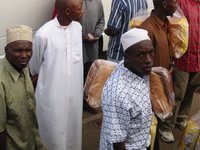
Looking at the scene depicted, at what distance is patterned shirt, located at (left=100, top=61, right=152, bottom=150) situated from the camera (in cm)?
211

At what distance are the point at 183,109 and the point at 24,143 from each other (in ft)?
8.79

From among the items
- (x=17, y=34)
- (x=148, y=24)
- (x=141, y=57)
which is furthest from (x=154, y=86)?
(x=17, y=34)

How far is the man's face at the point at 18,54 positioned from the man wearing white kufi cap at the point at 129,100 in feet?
2.28

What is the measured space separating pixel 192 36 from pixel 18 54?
2294mm

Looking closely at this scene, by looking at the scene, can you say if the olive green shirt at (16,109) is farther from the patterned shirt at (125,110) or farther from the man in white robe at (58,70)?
the patterned shirt at (125,110)

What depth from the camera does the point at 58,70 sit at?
306 centimetres

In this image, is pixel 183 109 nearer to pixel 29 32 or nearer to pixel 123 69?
pixel 123 69

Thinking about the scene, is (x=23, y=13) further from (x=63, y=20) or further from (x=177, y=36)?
(x=177, y=36)

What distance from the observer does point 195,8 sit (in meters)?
3.74

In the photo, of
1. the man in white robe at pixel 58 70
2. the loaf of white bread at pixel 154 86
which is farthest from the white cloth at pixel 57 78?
the loaf of white bread at pixel 154 86

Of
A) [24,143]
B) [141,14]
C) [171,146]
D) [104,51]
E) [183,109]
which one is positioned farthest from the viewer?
[104,51]

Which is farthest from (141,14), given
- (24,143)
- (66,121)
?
(24,143)

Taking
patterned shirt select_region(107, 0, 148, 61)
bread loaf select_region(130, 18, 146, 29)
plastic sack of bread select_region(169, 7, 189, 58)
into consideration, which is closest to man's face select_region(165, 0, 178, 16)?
plastic sack of bread select_region(169, 7, 189, 58)

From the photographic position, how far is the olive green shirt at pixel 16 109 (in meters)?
2.26
